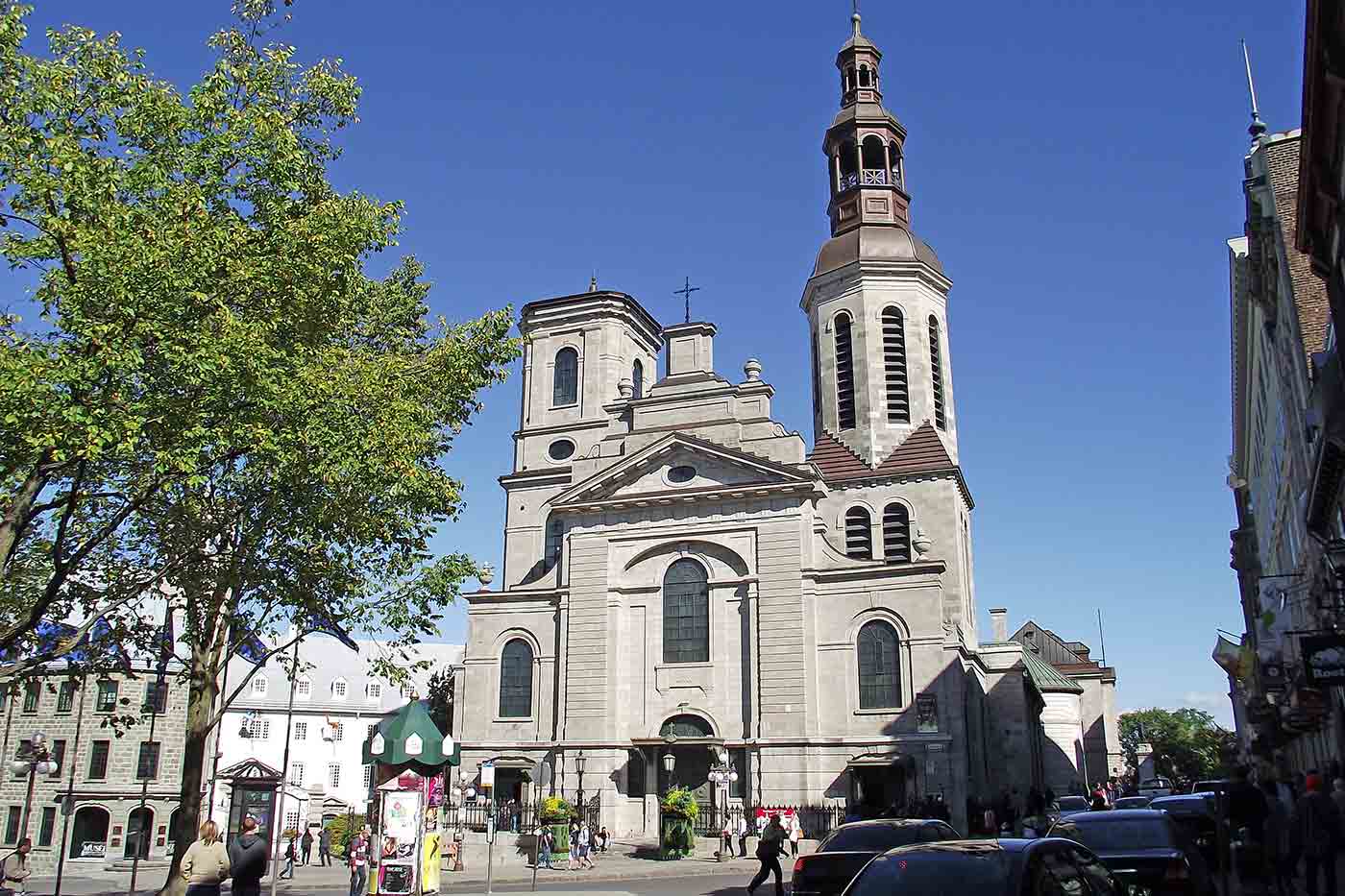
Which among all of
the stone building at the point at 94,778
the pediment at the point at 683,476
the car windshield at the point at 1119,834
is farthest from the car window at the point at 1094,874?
the stone building at the point at 94,778

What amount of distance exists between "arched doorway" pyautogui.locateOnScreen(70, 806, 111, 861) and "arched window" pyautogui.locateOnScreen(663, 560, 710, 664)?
26.6m

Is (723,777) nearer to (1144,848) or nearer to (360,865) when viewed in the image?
(360,865)

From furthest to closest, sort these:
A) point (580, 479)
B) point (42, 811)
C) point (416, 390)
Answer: point (42, 811), point (580, 479), point (416, 390)

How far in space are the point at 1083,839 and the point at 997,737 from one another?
32432 millimetres

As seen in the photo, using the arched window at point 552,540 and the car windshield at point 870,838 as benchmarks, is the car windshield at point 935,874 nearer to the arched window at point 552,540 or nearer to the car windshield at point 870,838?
the car windshield at point 870,838

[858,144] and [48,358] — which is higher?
[858,144]

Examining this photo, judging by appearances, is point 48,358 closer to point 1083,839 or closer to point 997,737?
point 1083,839

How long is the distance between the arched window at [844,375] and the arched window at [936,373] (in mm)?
3432

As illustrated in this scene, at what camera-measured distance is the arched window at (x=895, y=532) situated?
42.5 meters

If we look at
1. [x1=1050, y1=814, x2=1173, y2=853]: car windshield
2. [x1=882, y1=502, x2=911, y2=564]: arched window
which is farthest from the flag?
[x1=882, y1=502, x2=911, y2=564]: arched window

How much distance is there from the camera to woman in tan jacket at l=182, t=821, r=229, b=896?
39.4ft

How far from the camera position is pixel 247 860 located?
13.0m

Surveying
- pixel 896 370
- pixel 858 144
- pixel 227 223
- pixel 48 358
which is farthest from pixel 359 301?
pixel 858 144

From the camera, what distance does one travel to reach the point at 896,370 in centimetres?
4559
